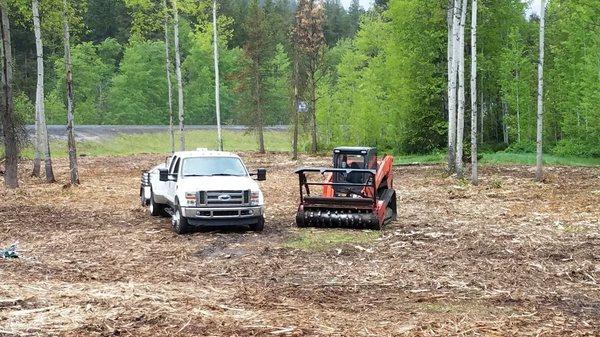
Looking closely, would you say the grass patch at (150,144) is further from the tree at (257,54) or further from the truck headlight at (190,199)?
the truck headlight at (190,199)

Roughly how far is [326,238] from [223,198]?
2.60 metres

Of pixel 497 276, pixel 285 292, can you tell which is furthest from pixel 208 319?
pixel 497 276

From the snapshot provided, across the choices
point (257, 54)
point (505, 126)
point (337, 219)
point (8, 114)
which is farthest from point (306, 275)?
point (505, 126)

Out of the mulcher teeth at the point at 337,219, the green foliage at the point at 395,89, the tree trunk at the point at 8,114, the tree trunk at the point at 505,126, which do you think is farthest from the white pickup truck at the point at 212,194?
the tree trunk at the point at 505,126

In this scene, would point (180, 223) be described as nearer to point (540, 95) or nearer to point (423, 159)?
point (540, 95)

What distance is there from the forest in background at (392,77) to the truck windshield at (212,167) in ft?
49.7

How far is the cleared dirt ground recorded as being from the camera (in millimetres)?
7805

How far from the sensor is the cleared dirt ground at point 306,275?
780 cm

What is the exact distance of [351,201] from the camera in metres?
15.6

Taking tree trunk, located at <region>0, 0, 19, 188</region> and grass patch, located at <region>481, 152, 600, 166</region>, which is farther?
grass patch, located at <region>481, 152, 600, 166</region>

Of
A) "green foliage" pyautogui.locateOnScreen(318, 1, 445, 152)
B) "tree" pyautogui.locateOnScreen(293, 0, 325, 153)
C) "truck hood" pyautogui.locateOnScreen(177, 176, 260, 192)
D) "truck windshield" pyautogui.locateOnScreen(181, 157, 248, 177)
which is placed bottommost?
"truck hood" pyautogui.locateOnScreen(177, 176, 260, 192)

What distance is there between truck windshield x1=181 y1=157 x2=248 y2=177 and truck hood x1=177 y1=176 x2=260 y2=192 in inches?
18.2

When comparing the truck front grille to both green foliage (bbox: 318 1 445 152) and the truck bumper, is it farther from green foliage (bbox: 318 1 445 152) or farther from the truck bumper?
green foliage (bbox: 318 1 445 152)

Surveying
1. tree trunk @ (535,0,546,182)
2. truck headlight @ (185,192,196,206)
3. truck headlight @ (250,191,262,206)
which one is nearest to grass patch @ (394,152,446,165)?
tree trunk @ (535,0,546,182)
